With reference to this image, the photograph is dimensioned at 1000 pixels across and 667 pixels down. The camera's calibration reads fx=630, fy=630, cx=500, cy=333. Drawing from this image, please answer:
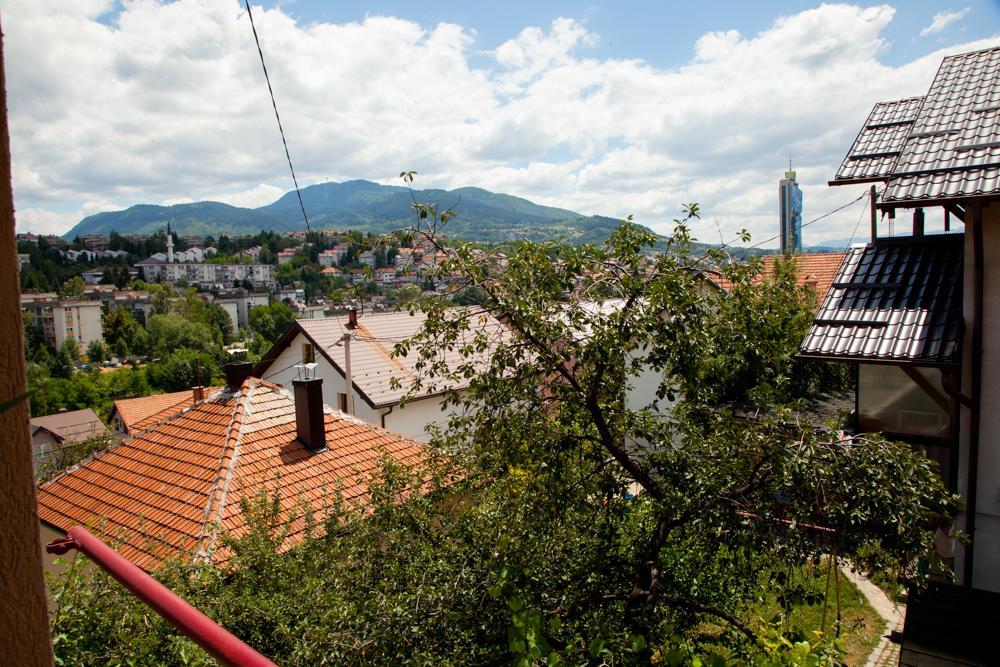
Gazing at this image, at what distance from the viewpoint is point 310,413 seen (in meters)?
10.2

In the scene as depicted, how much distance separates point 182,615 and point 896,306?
7.80 metres

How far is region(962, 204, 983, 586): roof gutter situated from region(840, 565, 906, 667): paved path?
5.20ft

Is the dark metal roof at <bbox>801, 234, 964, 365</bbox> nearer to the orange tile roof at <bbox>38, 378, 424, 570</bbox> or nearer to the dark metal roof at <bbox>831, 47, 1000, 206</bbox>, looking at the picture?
the dark metal roof at <bbox>831, 47, 1000, 206</bbox>

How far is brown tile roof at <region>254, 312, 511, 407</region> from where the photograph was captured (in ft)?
55.1

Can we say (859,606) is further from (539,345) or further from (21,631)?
(21,631)

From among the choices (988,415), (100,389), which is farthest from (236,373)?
(100,389)

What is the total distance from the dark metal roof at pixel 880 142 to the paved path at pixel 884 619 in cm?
483

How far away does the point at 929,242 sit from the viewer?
759 centimetres

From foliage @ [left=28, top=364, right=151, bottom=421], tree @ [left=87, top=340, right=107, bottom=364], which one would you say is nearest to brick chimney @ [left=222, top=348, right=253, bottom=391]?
foliage @ [left=28, top=364, right=151, bottom=421]

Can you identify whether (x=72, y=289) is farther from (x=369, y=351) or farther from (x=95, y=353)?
(x=369, y=351)

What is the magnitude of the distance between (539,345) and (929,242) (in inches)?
239

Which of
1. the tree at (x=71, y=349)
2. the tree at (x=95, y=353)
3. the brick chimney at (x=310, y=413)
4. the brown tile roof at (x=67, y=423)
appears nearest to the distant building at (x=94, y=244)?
the tree at (x=95, y=353)

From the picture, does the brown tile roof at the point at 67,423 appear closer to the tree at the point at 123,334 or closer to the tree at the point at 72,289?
the tree at the point at 72,289

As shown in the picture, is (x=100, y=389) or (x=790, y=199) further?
(x=100, y=389)
